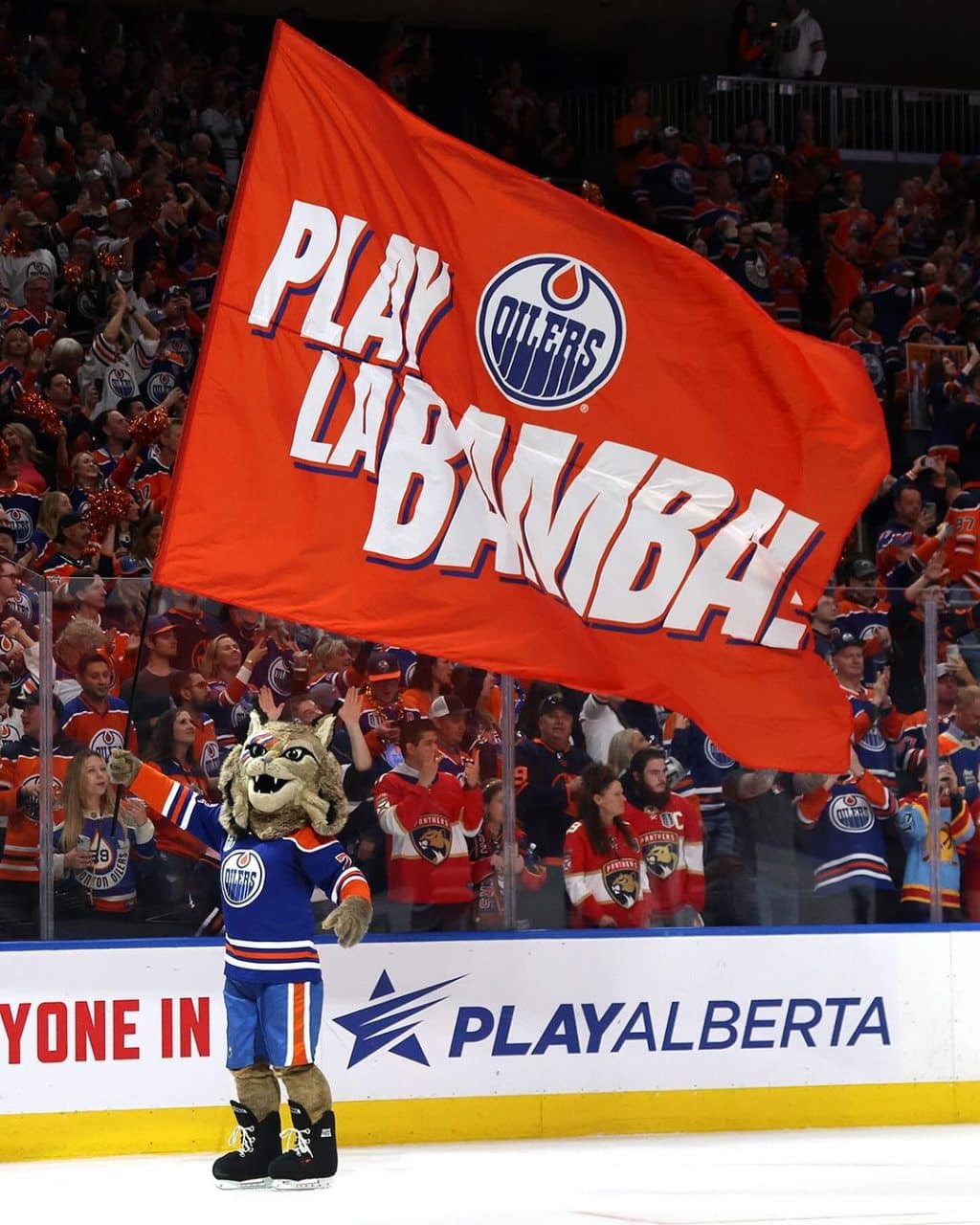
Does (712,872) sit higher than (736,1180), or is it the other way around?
(712,872)

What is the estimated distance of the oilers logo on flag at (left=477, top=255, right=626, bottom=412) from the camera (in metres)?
7.87

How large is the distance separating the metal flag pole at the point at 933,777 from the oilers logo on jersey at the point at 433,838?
7.30 feet

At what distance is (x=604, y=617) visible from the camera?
800 centimetres

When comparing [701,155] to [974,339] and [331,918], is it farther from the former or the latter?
[331,918]

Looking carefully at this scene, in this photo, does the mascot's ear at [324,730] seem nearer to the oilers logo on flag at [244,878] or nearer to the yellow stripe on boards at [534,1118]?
the oilers logo on flag at [244,878]

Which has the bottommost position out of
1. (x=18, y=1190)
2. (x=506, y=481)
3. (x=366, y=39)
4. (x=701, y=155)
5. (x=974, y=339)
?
(x=18, y=1190)

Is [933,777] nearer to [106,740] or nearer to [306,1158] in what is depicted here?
[306,1158]

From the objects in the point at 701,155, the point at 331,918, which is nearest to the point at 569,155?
the point at 701,155

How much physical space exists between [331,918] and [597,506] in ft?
5.89

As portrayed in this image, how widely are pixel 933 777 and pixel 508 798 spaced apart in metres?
1.97

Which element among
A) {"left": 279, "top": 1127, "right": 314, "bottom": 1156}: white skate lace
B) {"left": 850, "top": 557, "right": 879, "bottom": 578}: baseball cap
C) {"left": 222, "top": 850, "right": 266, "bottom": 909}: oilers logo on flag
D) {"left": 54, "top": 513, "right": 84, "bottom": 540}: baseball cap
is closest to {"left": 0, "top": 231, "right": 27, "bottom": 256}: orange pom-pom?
{"left": 54, "top": 513, "right": 84, "bottom": 540}: baseball cap

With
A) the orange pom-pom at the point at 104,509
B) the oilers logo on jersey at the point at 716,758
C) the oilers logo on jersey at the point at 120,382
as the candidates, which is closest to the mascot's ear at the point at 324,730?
the oilers logo on jersey at the point at 716,758

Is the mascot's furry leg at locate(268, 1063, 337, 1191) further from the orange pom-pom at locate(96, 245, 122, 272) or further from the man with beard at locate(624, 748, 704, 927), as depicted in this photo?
the orange pom-pom at locate(96, 245, 122, 272)

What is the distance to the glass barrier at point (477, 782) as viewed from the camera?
8547 mm
